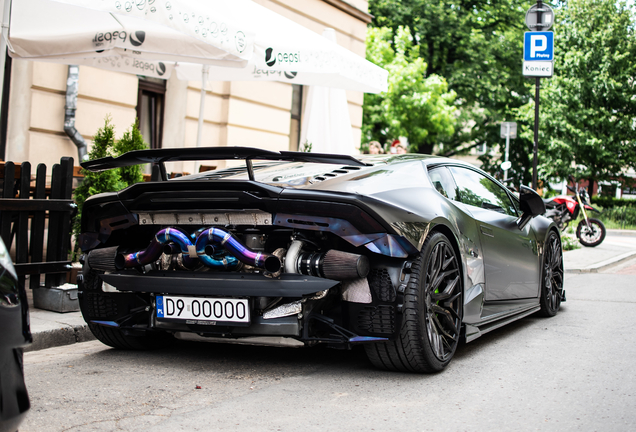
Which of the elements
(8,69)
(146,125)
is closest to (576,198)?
(146,125)

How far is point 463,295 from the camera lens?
14.0 ft

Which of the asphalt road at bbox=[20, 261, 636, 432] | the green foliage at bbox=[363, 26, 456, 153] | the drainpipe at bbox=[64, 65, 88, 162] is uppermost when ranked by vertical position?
the green foliage at bbox=[363, 26, 456, 153]

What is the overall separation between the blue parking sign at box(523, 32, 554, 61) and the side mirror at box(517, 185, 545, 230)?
739 centimetres

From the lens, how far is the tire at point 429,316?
369 cm

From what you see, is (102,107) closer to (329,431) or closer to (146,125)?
(146,125)

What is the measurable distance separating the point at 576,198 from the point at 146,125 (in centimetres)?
1022

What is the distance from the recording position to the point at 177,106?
448 inches

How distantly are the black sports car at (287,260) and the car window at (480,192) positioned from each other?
0.55m

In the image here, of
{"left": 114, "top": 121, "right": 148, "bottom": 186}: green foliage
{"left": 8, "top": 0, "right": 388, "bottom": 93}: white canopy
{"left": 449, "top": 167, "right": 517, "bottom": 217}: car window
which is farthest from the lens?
{"left": 114, "top": 121, "right": 148, "bottom": 186}: green foliage

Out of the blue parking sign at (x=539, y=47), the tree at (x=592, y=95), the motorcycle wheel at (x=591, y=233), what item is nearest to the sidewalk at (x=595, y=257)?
the motorcycle wheel at (x=591, y=233)

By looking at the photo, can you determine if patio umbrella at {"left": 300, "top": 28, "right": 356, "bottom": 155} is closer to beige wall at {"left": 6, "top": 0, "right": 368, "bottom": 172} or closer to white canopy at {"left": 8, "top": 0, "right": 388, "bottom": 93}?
beige wall at {"left": 6, "top": 0, "right": 368, "bottom": 172}

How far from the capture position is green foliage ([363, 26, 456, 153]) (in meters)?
29.1

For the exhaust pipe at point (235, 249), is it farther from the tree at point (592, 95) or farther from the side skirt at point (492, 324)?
the tree at point (592, 95)

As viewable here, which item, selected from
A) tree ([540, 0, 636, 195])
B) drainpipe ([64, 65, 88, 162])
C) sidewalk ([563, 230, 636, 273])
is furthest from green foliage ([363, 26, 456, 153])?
drainpipe ([64, 65, 88, 162])
